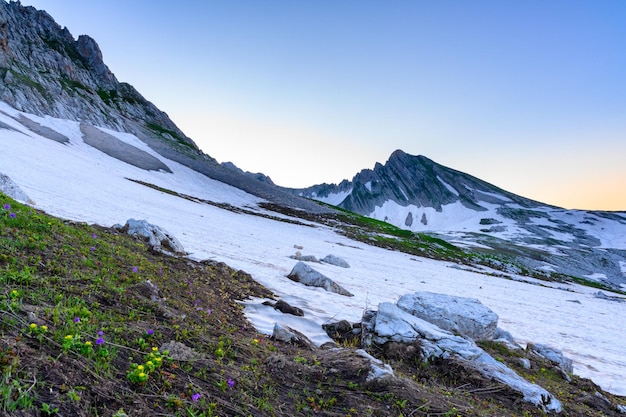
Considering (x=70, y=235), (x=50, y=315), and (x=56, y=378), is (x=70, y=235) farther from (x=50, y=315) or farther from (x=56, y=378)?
(x=56, y=378)

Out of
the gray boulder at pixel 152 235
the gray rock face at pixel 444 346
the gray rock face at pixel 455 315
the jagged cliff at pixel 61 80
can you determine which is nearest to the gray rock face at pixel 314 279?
the gray rock face at pixel 455 315

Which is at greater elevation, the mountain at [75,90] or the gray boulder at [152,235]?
the mountain at [75,90]

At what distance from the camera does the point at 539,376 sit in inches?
377

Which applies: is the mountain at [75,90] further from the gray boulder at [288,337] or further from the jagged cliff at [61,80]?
the gray boulder at [288,337]

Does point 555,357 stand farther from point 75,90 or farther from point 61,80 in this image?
point 61,80

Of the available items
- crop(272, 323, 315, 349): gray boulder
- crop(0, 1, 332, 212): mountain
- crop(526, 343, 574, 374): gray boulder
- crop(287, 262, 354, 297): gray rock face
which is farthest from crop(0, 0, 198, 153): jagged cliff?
crop(526, 343, 574, 374): gray boulder

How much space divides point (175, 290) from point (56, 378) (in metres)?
5.67

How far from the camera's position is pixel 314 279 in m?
17.2

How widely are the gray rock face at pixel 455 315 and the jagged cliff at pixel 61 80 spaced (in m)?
103

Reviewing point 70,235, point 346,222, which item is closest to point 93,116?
point 346,222

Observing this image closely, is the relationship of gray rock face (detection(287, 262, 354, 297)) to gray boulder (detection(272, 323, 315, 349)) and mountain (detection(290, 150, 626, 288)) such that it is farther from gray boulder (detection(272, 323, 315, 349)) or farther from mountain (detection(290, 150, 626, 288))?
mountain (detection(290, 150, 626, 288))

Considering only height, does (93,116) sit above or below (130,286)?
above

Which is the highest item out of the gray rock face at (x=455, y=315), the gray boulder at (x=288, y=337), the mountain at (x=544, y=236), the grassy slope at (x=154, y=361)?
the mountain at (x=544, y=236)

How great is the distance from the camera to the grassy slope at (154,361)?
3992 mm
